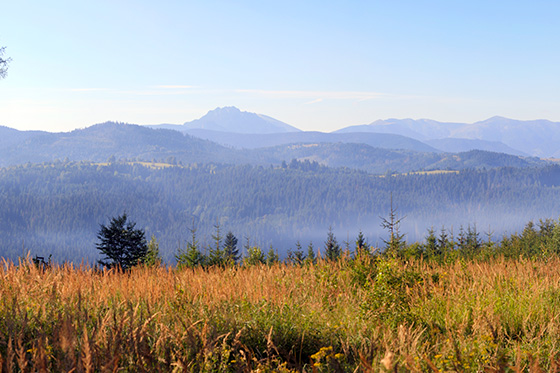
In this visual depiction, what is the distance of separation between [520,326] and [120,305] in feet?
16.3

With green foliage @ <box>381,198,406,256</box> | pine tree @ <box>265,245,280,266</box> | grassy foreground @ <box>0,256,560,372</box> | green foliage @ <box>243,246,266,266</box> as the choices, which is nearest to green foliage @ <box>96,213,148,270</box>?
pine tree @ <box>265,245,280,266</box>

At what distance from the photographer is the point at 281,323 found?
16.8 feet

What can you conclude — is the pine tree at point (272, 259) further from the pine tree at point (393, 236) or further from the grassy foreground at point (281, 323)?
the grassy foreground at point (281, 323)

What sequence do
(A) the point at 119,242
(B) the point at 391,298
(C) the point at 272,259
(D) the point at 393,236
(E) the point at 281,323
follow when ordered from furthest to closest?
(A) the point at 119,242 < (C) the point at 272,259 < (D) the point at 393,236 < (B) the point at 391,298 < (E) the point at 281,323

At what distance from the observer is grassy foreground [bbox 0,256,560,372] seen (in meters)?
3.85

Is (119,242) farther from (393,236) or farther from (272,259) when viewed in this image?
(393,236)

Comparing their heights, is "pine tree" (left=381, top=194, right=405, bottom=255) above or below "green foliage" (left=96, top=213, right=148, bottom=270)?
above

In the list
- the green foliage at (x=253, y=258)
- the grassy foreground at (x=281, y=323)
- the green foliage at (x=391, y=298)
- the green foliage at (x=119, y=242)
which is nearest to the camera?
the grassy foreground at (x=281, y=323)

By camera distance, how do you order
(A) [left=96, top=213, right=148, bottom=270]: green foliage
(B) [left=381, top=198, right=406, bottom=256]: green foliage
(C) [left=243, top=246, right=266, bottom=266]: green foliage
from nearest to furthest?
1. (B) [left=381, top=198, right=406, bottom=256]: green foliage
2. (C) [left=243, top=246, right=266, bottom=266]: green foliage
3. (A) [left=96, top=213, right=148, bottom=270]: green foliage

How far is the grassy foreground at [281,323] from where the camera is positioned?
385cm

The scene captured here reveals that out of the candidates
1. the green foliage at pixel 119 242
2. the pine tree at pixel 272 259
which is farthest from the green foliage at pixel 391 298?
the green foliage at pixel 119 242

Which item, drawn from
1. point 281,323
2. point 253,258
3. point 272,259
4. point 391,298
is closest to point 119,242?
point 272,259

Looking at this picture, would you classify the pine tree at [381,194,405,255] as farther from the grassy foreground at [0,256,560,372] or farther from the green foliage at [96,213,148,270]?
the green foliage at [96,213,148,270]

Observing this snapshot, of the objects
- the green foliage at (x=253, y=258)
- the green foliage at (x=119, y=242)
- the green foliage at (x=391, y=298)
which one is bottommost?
the green foliage at (x=119, y=242)
